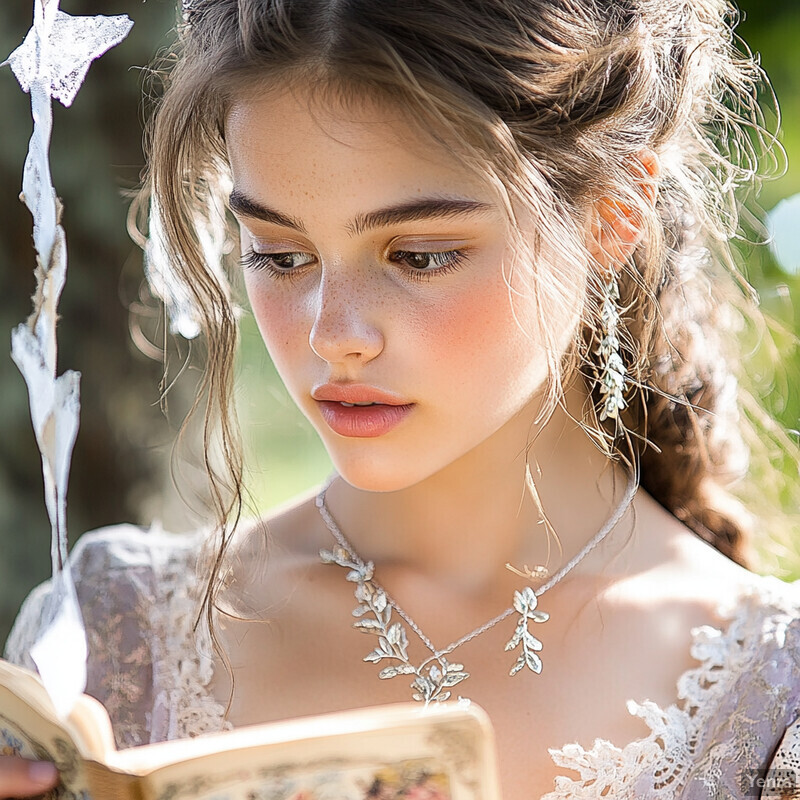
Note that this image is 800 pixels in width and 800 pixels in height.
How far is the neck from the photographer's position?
48.7 inches

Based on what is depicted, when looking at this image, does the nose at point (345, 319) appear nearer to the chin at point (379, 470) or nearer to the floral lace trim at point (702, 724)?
the chin at point (379, 470)

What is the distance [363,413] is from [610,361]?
340 millimetres

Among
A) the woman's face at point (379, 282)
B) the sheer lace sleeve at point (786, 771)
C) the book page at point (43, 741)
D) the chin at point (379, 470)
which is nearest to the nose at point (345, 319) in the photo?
the woman's face at point (379, 282)

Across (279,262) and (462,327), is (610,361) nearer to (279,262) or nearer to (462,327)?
(462,327)

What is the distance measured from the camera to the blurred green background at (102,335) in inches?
66.2

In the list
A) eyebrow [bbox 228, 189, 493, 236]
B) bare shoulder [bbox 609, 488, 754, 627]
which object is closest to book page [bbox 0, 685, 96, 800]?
eyebrow [bbox 228, 189, 493, 236]

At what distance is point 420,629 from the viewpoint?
4.00 ft

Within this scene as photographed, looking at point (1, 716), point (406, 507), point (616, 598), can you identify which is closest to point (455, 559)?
point (406, 507)

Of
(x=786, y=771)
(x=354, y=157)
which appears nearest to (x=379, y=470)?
(x=354, y=157)

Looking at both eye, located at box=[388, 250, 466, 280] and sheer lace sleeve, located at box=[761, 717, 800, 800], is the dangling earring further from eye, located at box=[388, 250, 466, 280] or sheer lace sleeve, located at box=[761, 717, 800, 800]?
sheer lace sleeve, located at box=[761, 717, 800, 800]

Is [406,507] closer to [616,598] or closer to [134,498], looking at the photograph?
[616,598]

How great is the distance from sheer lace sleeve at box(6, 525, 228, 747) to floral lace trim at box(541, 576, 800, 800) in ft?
1.29

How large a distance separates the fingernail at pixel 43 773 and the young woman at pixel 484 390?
0.37m

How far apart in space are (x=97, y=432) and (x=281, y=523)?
563mm
